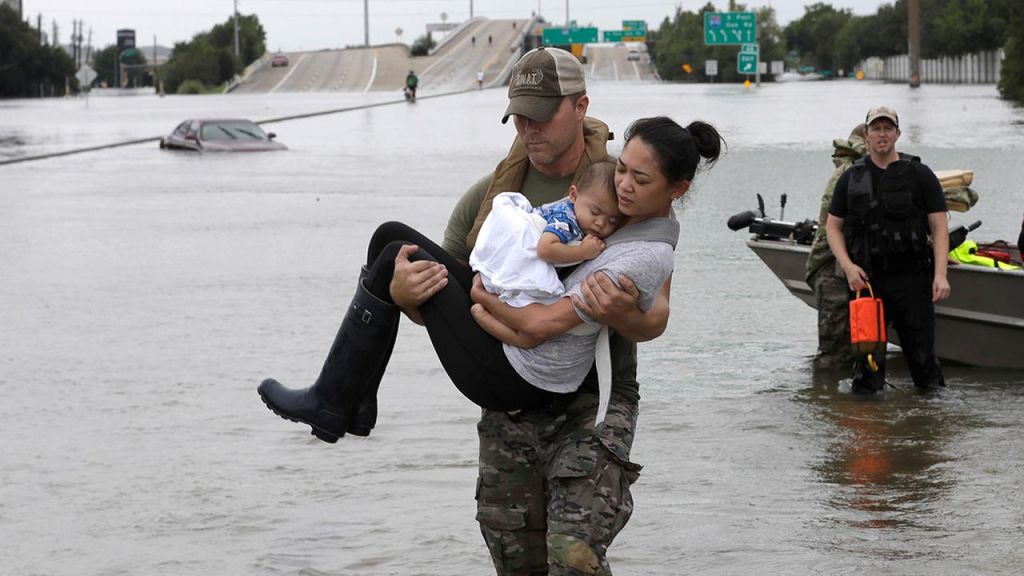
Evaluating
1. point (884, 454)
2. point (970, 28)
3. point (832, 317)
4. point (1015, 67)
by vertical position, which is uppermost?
point (970, 28)

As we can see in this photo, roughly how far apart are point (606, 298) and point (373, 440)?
5.13 m

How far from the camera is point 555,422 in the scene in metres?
4.82

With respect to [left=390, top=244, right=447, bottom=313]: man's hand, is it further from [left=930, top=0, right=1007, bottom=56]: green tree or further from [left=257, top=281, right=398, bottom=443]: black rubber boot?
[left=930, top=0, right=1007, bottom=56]: green tree

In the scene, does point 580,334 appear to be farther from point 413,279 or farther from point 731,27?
point 731,27

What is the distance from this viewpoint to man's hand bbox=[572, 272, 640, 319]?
4.44m

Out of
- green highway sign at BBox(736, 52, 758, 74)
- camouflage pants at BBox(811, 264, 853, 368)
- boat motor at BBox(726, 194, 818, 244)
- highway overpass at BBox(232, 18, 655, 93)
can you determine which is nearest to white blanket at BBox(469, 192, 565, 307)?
camouflage pants at BBox(811, 264, 853, 368)

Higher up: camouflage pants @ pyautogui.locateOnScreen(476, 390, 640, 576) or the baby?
the baby

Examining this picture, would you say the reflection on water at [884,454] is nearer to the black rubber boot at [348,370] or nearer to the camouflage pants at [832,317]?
the camouflage pants at [832,317]

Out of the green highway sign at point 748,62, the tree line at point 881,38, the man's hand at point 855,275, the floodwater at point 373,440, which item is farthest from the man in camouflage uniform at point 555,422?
the green highway sign at point 748,62

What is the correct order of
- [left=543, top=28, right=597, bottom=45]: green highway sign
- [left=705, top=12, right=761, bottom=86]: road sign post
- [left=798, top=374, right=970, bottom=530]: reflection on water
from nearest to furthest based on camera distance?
[left=798, top=374, right=970, bottom=530]: reflection on water, [left=705, top=12, right=761, bottom=86]: road sign post, [left=543, top=28, right=597, bottom=45]: green highway sign

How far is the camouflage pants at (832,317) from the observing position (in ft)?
34.7

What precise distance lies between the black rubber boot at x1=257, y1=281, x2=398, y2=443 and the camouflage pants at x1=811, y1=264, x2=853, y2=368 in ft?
19.5

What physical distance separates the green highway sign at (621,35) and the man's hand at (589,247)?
17565 centimetres

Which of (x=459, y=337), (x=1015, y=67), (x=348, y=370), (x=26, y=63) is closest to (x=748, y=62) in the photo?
(x=26, y=63)
